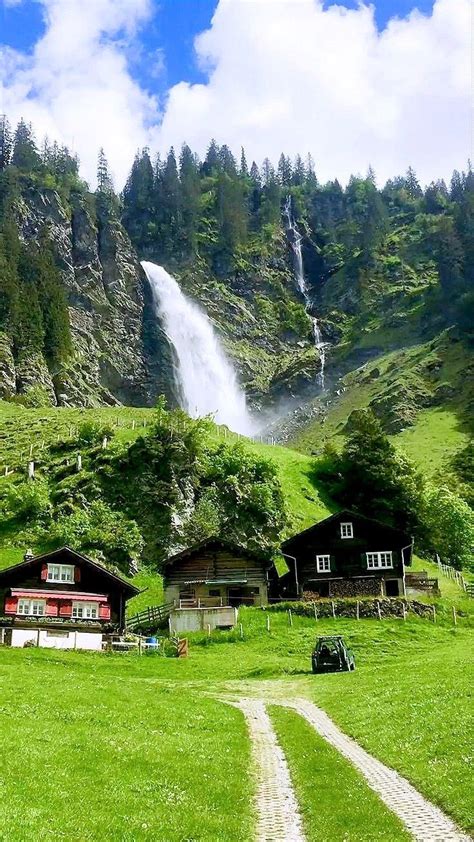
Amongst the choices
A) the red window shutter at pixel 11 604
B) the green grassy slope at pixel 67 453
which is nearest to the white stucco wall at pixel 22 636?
the red window shutter at pixel 11 604

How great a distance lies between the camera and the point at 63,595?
50688 mm

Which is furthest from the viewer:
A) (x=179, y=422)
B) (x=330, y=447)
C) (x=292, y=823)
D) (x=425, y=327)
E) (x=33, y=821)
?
(x=425, y=327)

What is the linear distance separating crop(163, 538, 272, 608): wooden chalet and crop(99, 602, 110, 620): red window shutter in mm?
8306

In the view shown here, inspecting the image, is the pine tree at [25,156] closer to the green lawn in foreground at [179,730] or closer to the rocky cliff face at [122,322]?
the rocky cliff face at [122,322]

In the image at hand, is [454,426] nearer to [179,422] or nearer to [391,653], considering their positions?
[179,422]

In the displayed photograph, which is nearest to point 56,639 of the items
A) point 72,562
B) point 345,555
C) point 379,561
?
point 72,562

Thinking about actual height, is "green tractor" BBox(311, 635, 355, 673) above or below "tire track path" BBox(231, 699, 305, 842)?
above

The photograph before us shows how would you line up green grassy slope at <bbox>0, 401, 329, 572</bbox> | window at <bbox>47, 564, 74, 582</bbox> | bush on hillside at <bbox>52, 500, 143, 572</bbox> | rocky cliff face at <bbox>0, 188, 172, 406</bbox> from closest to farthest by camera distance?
1. window at <bbox>47, 564, 74, 582</bbox>
2. bush on hillside at <bbox>52, 500, 143, 572</bbox>
3. green grassy slope at <bbox>0, 401, 329, 572</bbox>
4. rocky cliff face at <bbox>0, 188, 172, 406</bbox>

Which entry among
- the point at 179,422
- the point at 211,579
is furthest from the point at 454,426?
the point at 211,579

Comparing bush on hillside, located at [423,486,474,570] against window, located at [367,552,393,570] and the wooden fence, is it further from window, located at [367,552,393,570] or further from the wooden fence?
window, located at [367,552,393,570]

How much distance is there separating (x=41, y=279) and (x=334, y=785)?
14742 cm

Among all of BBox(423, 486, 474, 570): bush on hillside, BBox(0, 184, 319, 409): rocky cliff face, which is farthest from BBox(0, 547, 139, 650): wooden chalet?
BBox(0, 184, 319, 409): rocky cliff face

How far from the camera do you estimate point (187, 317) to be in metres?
185

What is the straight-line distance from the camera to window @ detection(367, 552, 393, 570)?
6128 cm
